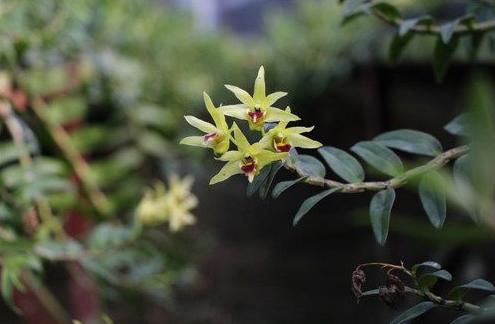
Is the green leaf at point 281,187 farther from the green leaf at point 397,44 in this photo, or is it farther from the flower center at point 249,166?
the green leaf at point 397,44

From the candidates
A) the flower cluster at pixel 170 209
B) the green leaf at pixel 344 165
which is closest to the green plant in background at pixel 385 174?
the green leaf at pixel 344 165

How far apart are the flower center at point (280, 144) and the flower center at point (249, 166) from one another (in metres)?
0.02

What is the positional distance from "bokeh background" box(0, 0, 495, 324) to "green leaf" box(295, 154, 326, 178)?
1.57 ft

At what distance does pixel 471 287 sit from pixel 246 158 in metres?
0.15

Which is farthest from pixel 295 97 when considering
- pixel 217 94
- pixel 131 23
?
pixel 131 23

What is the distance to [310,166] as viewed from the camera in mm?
506

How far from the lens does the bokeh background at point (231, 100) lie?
1201 millimetres

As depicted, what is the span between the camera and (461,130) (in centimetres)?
54

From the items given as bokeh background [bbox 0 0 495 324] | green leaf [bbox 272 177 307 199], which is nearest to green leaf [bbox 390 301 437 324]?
green leaf [bbox 272 177 307 199]

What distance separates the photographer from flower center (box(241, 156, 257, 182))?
46 centimetres

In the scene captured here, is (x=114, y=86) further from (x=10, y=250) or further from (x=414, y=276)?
(x=414, y=276)

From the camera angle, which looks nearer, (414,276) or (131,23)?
(414,276)

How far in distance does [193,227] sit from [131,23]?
0.79m

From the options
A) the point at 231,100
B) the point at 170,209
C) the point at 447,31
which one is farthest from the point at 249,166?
the point at 231,100
